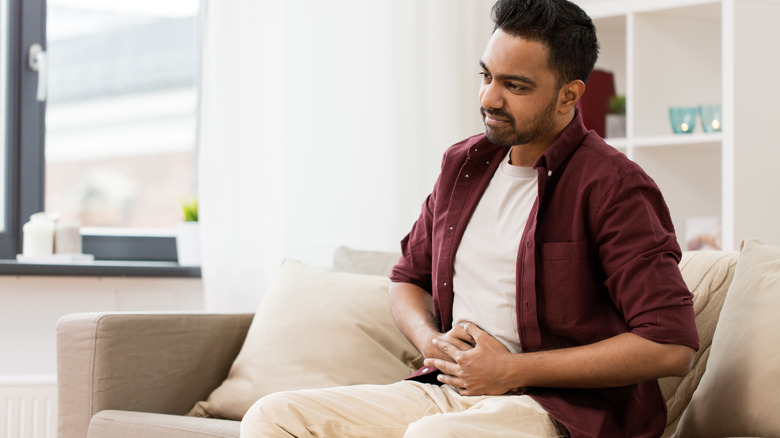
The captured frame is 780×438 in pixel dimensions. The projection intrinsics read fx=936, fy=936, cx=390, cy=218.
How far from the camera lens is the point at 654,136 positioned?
3.04 meters

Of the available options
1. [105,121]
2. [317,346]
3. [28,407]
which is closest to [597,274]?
[317,346]

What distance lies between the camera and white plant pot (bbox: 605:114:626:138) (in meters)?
3.15

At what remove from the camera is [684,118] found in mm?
2936

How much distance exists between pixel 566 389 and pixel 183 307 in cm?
192

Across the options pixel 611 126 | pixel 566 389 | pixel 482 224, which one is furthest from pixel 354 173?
pixel 566 389

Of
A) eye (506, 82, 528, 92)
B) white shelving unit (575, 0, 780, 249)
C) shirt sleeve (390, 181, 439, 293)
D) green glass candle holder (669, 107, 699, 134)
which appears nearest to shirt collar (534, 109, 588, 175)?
eye (506, 82, 528, 92)

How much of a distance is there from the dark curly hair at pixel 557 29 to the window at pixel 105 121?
1.77m

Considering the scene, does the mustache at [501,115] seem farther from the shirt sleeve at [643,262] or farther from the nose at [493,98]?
the shirt sleeve at [643,262]

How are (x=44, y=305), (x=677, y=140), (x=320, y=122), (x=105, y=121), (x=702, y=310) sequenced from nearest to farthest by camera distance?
(x=702, y=310) → (x=677, y=140) → (x=44, y=305) → (x=320, y=122) → (x=105, y=121)

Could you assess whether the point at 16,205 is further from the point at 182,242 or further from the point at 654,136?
the point at 654,136

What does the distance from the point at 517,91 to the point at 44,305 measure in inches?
78.0

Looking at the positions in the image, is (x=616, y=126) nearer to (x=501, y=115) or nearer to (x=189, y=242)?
(x=189, y=242)

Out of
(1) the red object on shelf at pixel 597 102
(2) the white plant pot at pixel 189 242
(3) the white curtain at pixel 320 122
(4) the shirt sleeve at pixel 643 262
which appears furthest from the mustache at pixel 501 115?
(2) the white plant pot at pixel 189 242

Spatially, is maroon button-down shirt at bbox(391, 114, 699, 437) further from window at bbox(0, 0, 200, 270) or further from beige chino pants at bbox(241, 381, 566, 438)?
window at bbox(0, 0, 200, 270)
